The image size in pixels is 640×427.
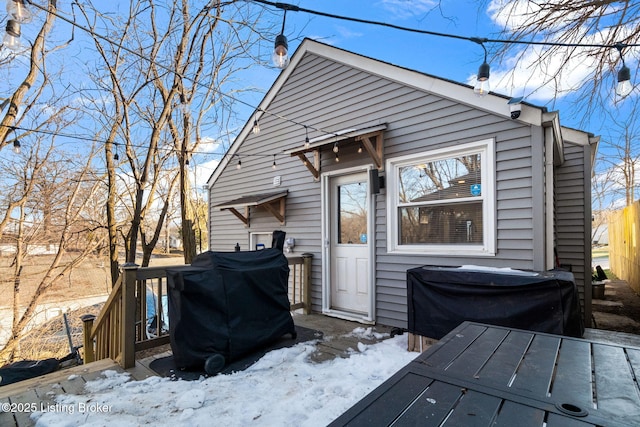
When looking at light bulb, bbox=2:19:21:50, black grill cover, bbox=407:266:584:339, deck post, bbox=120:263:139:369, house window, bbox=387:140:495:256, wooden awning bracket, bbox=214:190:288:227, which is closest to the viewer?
light bulb, bbox=2:19:21:50

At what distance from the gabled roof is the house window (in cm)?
39

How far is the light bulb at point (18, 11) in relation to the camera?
6.61 feet

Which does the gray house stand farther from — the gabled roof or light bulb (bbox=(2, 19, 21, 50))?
light bulb (bbox=(2, 19, 21, 50))

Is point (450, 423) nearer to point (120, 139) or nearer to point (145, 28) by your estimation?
point (145, 28)

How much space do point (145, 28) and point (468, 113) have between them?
636cm

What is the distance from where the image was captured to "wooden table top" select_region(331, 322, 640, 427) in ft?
3.16

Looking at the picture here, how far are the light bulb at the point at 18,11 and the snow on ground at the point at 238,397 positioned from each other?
2.58 meters

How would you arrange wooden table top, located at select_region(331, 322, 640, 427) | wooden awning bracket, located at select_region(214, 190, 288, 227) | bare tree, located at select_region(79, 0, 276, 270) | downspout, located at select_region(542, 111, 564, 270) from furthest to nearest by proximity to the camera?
1. bare tree, located at select_region(79, 0, 276, 270)
2. wooden awning bracket, located at select_region(214, 190, 288, 227)
3. downspout, located at select_region(542, 111, 564, 270)
4. wooden table top, located at select_region(331, 322, 640, 427)

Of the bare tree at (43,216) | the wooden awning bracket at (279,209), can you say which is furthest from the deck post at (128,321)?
the bare tree at (43,216)

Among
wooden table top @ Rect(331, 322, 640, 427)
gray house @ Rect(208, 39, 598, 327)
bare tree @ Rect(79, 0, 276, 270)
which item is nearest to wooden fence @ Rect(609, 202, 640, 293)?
gray house @ Rect(208, 39, 598, 327)

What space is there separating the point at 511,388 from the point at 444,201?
2762 millimetres

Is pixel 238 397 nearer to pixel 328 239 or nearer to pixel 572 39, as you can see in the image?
pixel 328 239

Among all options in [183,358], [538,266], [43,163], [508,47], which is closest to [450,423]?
[183,358]

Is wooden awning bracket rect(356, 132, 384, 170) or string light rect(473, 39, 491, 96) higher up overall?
string light rect(473, 39, 491, 96)
